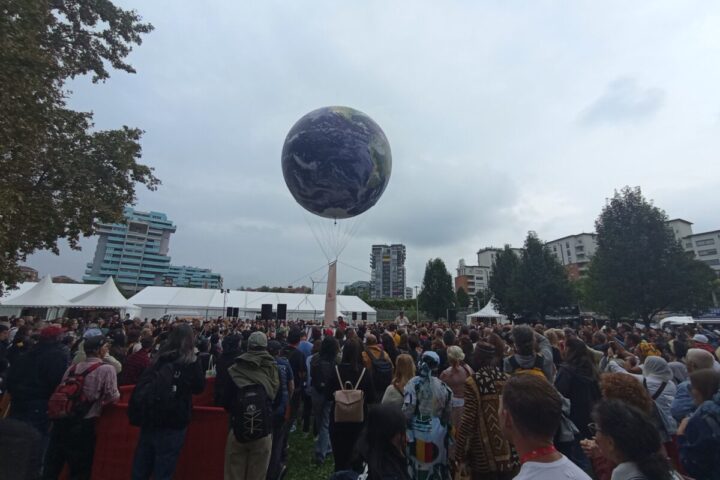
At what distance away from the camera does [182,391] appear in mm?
3590

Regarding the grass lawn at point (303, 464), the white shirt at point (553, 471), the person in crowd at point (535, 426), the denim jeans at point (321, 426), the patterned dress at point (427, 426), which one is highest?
the person in crowd at point (535, 426)

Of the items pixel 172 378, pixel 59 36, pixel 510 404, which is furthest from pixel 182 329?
pixel 59 36

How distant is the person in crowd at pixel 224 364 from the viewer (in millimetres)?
4035

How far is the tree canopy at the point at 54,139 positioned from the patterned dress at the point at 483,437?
936 centimetres

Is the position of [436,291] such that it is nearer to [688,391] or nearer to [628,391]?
[688,391]

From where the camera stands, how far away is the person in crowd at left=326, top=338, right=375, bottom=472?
14.3 ft

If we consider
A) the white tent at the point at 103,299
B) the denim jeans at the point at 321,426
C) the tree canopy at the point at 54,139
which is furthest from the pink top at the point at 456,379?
the white tent at the point at 103,299

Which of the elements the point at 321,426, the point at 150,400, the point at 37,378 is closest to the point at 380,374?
the point at 321,426

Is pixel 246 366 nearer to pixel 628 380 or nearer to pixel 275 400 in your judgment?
pixel 275 400

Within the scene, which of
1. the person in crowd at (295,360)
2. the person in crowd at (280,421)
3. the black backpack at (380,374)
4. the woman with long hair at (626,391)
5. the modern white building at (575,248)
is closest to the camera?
the woman with long hair at (626,391)

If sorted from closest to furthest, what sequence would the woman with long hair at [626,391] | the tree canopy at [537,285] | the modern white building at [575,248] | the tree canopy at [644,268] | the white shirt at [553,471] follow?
the white shirt at [553,471] → the woman with long hair at [626,391] → the tree canopy at [644,268] → the tree canopy at [537,285] → the modern white building at [575,248]

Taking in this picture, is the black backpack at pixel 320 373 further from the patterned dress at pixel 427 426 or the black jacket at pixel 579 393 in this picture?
the black jacket at pixel 579 393

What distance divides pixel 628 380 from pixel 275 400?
3789mm

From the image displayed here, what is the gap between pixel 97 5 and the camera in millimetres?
11297
